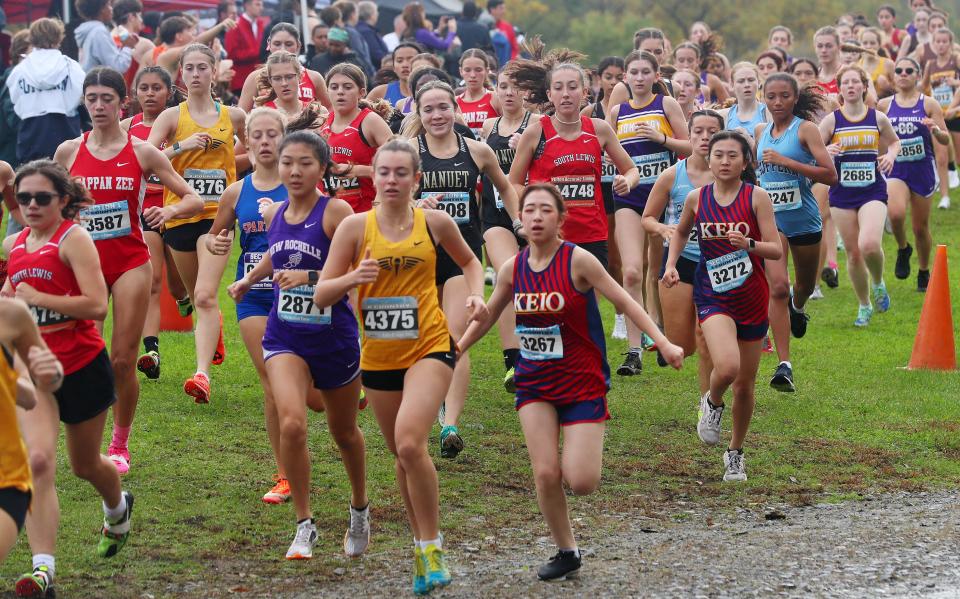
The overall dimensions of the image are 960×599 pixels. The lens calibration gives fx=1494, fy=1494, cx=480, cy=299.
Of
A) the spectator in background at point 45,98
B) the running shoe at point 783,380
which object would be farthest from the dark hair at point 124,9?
the running shoe at point 783,380

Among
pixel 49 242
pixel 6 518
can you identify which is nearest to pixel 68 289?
pixel 49 242

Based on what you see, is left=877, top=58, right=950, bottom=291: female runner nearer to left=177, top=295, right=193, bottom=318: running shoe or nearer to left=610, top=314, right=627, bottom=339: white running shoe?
left=610, top=314, right=627, bottom=339: white running shoe

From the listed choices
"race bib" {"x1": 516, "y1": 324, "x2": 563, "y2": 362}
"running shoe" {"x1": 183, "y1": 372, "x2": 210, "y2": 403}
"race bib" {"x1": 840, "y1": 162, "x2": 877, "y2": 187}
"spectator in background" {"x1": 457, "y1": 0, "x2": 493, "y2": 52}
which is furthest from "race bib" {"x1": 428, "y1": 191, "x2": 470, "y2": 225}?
"spectator in background" {"x1": 457, "y1": 0, "x2": 493, "y2": 52}

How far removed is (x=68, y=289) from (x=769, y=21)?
40167 millimetres

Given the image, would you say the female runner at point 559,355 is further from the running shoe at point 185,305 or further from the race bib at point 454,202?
the running shoe at point 185,305

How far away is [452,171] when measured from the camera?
9461mm

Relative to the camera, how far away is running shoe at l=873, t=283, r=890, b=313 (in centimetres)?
1481

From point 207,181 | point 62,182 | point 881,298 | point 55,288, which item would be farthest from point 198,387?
point 881,298

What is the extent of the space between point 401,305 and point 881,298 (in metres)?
9.11

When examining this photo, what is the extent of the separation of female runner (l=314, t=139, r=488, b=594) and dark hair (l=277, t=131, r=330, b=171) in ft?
1.33

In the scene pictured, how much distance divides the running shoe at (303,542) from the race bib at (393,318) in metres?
1.05

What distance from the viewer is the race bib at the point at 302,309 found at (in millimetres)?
7090

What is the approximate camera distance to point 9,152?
14734 mm

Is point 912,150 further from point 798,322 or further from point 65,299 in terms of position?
point 65,299
